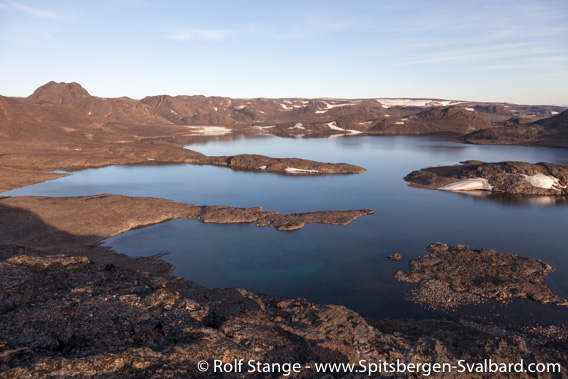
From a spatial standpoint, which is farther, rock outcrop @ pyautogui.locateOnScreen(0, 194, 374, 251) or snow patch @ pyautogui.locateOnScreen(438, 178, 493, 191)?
snow patch @ pyautogui.locateOnScreen(438, 178, 493, 191)

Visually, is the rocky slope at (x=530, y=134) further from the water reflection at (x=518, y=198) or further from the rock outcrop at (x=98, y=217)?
the rock outcrop at (x=98, y=217)

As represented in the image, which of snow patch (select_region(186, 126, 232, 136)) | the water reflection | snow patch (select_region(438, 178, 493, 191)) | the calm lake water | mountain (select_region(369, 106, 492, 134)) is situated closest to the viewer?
the calm lake water

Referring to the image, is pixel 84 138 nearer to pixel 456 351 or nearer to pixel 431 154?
pixel 431 154

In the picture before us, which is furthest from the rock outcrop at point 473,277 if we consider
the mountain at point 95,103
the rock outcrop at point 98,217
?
the mountain at point 95,103

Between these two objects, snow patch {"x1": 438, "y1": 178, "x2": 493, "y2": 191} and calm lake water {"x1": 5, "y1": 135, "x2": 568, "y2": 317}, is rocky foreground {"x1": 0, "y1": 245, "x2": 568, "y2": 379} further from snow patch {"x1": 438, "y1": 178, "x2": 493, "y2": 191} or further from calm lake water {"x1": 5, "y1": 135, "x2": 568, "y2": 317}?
snow patch {"x1": 438, "y1": 178, "x2": 493, "y2": 191}

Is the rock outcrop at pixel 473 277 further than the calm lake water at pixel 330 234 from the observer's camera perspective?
No

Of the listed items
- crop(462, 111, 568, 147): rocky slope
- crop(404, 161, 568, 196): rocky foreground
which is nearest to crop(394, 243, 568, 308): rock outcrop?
crop(404, 161, 568, 196): rocky foreground

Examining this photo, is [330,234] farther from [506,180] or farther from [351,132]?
[351,132]

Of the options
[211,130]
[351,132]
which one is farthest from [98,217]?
[211,130]
